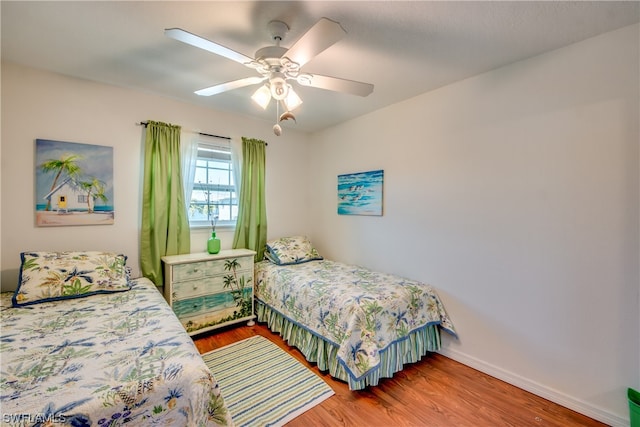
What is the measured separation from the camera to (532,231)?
1869mm

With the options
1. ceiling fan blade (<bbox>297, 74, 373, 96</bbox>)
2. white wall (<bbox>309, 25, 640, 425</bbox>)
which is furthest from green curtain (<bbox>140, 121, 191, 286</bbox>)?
white wall (<bbox>309, 25, 640, 425</bbox>)

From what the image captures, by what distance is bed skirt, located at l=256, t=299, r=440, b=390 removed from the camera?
188cm

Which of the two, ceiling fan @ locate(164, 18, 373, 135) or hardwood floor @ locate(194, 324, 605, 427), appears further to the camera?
hardwood floor @ locate(194, 324, 605, 427)

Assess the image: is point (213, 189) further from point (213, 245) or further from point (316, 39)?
point (316, 39)

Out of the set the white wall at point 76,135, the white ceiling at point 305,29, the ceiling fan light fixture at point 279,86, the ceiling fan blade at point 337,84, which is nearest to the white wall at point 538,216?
the white ceiling at point 305,29

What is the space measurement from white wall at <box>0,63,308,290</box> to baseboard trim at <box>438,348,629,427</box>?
8.61ft

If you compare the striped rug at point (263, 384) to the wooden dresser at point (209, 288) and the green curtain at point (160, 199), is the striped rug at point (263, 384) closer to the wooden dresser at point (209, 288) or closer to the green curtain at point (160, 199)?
the wooden dresser at point (209, 288)

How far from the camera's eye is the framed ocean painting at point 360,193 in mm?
2883

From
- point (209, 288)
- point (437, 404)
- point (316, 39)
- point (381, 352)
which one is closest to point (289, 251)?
point (209, 288)

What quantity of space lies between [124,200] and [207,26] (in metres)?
1.76

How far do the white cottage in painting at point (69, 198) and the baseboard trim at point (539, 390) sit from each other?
134 inches

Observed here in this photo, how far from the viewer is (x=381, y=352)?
6.16 ft

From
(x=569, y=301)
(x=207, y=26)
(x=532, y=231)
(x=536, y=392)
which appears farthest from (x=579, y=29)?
(x=536, y=392)

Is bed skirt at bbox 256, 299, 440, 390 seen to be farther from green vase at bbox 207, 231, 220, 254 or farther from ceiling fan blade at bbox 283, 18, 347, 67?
ceiling fan blade at bbox 283, 18, 347, 67
